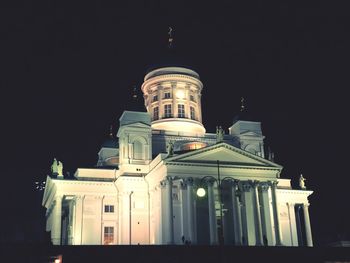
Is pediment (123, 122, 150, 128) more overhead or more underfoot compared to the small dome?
more underfoot

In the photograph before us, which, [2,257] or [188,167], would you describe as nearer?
[2,257]

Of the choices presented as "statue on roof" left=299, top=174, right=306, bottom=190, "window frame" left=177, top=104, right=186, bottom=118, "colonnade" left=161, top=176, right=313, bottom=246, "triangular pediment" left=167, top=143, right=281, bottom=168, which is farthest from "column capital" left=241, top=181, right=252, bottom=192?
"window frame" left=177, top=104, right=186, bottom=118

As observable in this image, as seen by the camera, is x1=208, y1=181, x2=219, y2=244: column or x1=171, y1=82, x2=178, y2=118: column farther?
x1=171, y1=82, x2=178, y2=118: column

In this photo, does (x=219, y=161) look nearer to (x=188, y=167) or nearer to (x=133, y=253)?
(x=188, y=167)

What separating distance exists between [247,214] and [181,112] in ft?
55.4

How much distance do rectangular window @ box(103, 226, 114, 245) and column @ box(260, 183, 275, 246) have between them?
1466 centimetres

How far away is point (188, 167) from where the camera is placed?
133ft

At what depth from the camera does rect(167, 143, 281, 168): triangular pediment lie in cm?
4028

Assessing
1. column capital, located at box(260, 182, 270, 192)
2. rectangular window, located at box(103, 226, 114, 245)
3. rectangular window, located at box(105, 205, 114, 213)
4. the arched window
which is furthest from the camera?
A: the arched window

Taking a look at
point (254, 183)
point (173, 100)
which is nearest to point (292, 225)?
point (254, 183)

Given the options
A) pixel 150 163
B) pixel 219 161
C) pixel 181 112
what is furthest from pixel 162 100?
pixel 219 161

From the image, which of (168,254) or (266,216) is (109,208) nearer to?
(266,216)

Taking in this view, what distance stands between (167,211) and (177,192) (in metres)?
3.46

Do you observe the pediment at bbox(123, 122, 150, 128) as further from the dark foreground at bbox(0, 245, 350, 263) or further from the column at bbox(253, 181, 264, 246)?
the dark foreground at bbox(0, 245, 350, 263)
